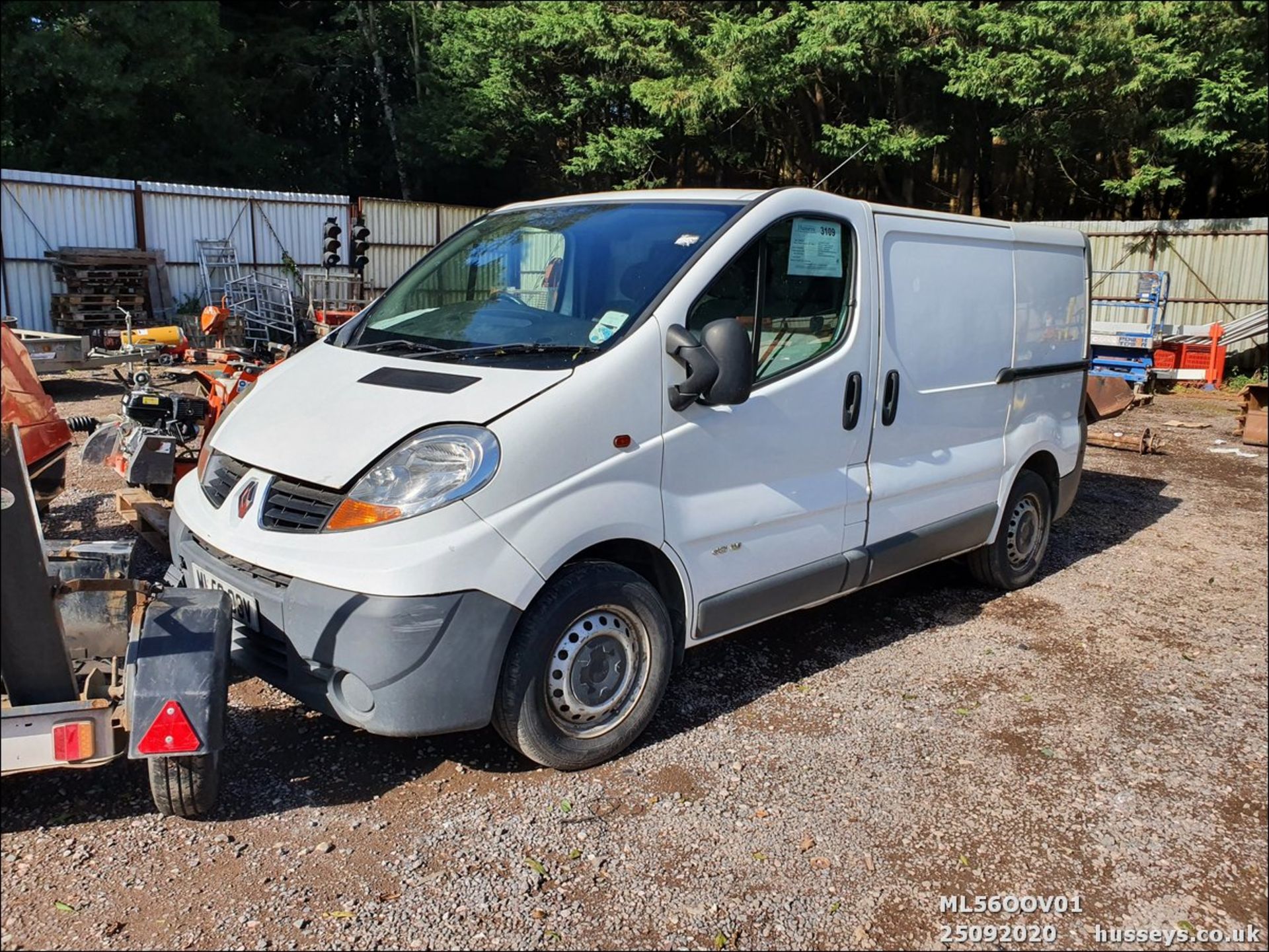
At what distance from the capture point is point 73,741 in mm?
2957

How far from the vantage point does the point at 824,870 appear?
3309 millimetres

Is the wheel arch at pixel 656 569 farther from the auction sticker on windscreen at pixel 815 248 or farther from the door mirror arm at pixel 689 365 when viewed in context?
the auction sticker on windscreen at pixel 815 248

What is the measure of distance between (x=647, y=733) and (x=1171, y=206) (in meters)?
22.7

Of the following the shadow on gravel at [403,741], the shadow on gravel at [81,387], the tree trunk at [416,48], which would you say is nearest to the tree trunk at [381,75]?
the tree trunk at [416,48]

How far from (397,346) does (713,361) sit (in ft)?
4.36

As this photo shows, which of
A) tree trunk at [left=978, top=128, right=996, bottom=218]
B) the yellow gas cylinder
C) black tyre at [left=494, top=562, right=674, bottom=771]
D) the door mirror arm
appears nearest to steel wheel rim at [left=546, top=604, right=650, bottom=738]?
black tyre at [left=494, top=562, right=674, bottom=771]

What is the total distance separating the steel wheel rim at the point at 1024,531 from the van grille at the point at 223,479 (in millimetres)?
4275

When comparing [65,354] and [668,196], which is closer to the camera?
[668,196]

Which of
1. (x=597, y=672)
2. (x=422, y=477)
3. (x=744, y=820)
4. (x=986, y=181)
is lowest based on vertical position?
(x=744, y=820)

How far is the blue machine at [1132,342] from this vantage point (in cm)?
1603

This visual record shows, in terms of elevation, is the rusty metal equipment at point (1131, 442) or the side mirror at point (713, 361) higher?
the side mirror at point (713, 361)

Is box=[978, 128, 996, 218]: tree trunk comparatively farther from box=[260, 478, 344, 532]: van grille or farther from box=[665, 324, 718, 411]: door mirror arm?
box=[260, 478, 344, 532]: van grille

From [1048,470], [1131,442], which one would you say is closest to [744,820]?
[1048,470]

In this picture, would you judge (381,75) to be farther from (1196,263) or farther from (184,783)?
(184,783)
